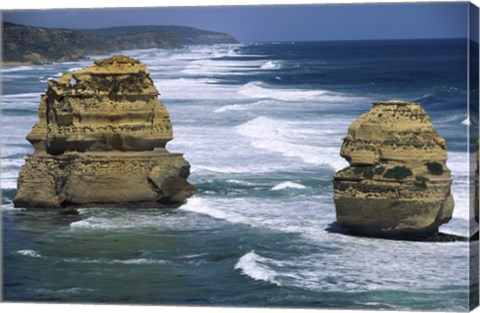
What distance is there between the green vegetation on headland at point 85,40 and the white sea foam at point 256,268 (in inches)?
144

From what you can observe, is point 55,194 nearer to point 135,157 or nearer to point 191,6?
point 135,157

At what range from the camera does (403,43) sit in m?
28.4

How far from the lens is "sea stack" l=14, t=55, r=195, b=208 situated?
31.0 metres

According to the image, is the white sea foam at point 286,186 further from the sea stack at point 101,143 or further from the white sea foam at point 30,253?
the white sea foam at point 30,253

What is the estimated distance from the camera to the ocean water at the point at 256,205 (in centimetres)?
2689

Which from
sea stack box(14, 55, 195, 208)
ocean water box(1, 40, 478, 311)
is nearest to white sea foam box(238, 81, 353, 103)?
ocean water box(1, 40, 478, 311)

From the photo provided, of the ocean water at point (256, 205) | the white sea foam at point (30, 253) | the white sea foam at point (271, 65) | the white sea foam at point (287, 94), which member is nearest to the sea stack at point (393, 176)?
the ocean water at point (256, 205)

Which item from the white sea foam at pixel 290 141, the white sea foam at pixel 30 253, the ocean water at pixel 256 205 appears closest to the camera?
the ocean water at pixel 256 205

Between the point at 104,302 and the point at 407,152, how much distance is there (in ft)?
17.4

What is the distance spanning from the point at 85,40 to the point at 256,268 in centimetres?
563

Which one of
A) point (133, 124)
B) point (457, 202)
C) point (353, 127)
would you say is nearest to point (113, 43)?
point (133, 124)

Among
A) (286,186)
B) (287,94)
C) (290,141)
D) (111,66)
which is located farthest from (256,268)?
(111,66)

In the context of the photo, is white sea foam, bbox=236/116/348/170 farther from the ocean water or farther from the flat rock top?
the flat rock top

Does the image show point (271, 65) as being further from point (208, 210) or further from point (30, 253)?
point (30, 253)
